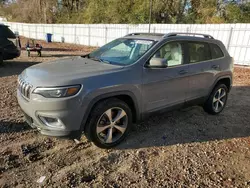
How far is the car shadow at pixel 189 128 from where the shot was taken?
357 cm

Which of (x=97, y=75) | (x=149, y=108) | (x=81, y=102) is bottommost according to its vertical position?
(x=149, y=108)

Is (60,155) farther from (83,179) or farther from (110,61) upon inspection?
(110,61)

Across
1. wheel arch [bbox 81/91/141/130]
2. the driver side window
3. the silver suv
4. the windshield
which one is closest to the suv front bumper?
the silver suv

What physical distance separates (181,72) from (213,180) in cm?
180

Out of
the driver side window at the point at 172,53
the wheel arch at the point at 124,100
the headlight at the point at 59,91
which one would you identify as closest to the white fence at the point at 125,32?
the driver side window at the point at 172,53

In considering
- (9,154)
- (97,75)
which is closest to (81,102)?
(97,75)

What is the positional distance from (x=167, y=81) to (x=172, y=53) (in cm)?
57

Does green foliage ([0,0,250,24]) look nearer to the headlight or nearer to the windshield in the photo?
the windshield

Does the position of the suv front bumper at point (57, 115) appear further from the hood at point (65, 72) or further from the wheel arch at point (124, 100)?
the hood at point (65, 72)

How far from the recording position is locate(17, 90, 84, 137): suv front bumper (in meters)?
2.66

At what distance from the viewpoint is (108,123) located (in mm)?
3160

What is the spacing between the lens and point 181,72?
3764mm

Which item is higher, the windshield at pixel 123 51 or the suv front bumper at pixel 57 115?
the windshield at pixel 123 51

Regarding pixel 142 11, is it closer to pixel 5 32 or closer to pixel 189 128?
pixel 5 32
